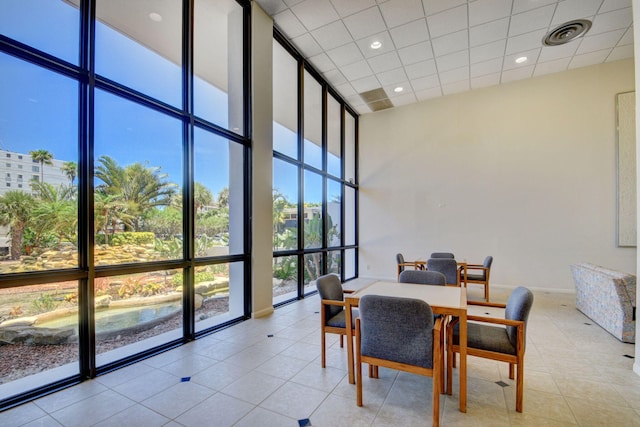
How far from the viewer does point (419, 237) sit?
282 inches

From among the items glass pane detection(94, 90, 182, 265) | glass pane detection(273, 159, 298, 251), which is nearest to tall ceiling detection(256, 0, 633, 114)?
glass pane detection(273, 159, 298, 251)

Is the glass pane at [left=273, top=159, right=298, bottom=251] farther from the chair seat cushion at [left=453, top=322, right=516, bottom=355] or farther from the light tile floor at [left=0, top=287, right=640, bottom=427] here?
the chair seat cushion at [left=453, top=322, right=516, bottom=355]

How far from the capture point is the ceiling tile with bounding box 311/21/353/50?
4547 mm

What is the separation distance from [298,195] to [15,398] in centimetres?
420

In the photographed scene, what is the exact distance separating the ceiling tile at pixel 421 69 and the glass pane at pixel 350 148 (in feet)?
6.96

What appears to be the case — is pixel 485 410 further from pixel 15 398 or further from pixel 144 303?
pixel 15 398

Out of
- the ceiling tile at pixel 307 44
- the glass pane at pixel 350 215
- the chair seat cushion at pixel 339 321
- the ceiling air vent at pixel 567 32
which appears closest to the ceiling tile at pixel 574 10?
the ceiling air vent at pixel 567 32

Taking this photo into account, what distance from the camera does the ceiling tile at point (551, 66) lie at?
18.2 feet

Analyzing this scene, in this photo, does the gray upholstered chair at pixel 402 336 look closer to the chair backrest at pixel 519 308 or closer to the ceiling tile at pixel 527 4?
the chair backrest at pixel 519 308

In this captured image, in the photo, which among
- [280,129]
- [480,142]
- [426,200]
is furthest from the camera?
[426,200]

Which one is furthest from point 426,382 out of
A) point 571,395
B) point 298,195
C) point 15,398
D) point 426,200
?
point 426,200

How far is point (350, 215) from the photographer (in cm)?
786

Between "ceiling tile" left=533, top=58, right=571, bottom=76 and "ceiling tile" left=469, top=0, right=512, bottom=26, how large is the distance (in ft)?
6.98

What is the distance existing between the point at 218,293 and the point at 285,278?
1.44 m
